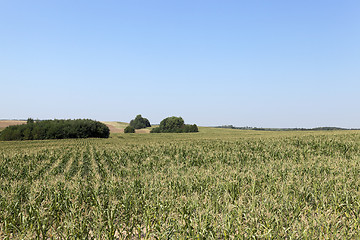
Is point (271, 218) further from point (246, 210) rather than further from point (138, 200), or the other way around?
point (138, 200)

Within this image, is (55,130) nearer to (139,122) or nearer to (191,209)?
(191,209)

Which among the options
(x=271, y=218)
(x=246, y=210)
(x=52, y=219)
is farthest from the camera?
(x=52, y=219)

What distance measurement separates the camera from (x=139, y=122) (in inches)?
6156

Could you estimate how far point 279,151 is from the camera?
19.9 m

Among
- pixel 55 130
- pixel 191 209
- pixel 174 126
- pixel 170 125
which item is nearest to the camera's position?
pixel 191 209

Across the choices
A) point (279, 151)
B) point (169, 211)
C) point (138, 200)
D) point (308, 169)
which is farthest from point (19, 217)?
point (279, 151)

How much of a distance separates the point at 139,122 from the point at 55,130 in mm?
83797

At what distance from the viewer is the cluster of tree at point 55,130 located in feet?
238

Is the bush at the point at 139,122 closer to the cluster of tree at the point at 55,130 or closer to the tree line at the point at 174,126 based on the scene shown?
the tree line at the point at 174,126

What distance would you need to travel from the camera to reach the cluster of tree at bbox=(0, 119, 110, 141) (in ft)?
238

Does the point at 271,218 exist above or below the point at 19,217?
above

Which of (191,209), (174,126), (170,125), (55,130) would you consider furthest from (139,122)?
(191,209)

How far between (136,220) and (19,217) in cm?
360

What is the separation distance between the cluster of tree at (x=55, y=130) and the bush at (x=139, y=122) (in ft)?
230
